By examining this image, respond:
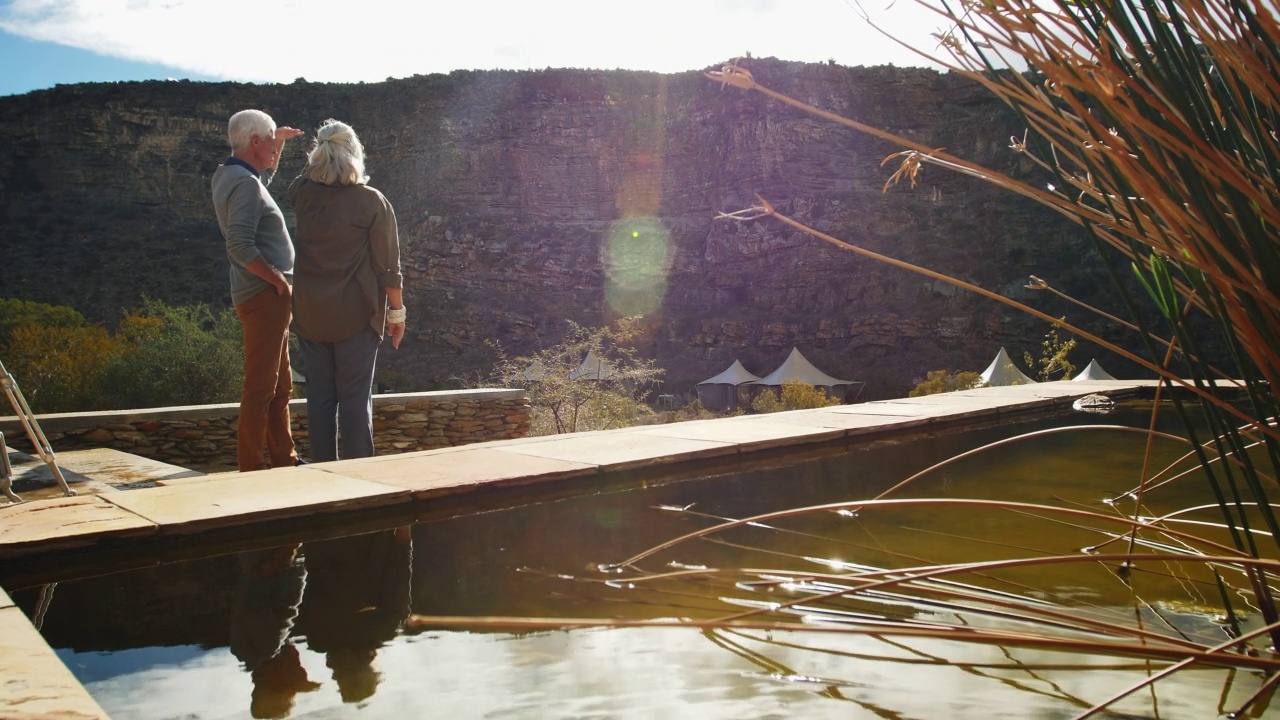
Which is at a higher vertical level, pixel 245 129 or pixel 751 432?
pixel 245 129

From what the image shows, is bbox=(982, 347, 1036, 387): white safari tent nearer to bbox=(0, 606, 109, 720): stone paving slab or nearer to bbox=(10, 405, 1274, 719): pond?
bbox=(10, 405, 1274, 719): pond

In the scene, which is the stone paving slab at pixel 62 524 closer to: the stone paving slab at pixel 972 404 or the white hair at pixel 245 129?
the white hair at pixel 245 129

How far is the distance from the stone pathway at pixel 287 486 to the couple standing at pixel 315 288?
0.44 meters

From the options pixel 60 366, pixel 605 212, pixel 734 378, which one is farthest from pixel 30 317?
pixel 605 212

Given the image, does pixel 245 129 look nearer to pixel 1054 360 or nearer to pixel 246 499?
pixel 246 499

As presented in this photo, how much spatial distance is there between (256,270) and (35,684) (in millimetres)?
2355

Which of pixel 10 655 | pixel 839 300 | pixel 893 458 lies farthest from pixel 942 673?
pixel 839 300

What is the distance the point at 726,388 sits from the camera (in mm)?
23359

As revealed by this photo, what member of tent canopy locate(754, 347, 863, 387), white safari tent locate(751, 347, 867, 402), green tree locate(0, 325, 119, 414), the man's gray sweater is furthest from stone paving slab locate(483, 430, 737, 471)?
tent canopy locate(754, 347, 863, 387)

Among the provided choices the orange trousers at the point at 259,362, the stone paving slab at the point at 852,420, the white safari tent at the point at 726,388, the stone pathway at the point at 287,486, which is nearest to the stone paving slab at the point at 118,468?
the stone pathway at the point at 287,486

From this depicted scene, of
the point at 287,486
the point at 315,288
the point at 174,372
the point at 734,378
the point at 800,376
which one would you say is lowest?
the point at 734,378

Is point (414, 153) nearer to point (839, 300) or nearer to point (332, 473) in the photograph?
point (839, 300)

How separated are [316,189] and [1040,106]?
3.14 m

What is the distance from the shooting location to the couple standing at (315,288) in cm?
329
